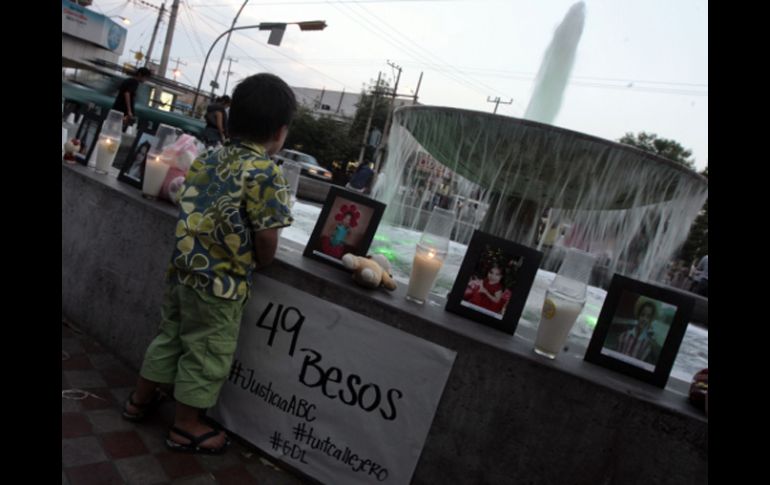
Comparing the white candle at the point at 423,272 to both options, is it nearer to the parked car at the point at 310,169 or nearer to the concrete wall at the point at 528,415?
the concrete wall at the point at 528,415

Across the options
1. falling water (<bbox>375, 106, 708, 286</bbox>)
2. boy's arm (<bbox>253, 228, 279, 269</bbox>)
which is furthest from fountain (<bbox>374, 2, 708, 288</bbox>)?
boy's arm (<bbox>253, 228, 279, 269</bbox>)

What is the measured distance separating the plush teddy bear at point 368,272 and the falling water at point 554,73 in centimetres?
404

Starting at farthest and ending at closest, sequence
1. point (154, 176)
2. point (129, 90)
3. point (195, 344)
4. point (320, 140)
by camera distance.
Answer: point (320, 140) → point (129, 90) → point (154, 176) → point (195, 344)

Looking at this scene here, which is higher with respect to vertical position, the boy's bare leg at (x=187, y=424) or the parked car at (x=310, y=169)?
the parked car at (x=310, y=169)

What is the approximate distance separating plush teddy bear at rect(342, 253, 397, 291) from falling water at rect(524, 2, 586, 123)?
13.2 ft

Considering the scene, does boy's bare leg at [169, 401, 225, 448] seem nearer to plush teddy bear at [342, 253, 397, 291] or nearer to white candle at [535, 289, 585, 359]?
plush teddy bear at [342, 253, 397, 291]

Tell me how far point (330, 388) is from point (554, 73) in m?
4.76

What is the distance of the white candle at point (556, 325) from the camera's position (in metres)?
1.88

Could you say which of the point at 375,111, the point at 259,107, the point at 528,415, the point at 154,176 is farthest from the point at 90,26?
the point at 528,415

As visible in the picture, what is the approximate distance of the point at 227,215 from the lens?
6.45ft

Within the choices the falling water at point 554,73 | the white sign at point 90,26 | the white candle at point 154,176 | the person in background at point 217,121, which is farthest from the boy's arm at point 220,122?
the white sign at point 90,26

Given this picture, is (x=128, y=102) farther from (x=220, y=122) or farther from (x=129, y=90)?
(x=220, y=122)
